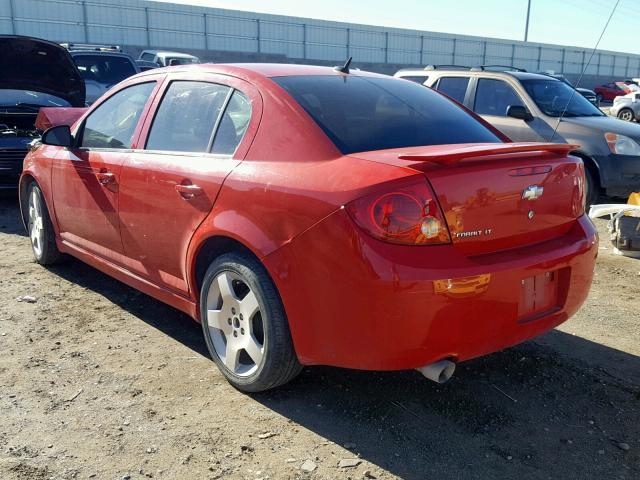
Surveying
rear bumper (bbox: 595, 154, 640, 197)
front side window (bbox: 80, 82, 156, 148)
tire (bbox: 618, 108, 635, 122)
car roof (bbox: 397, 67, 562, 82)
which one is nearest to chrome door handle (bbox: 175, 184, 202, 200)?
front side window (bbox: 80, 82, 156, 148)

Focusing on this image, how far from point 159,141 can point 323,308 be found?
1.71 metres

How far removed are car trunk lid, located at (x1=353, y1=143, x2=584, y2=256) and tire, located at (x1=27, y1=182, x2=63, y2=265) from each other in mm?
3314

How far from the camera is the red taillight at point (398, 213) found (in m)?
2.59

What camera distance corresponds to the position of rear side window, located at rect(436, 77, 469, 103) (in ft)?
29.2

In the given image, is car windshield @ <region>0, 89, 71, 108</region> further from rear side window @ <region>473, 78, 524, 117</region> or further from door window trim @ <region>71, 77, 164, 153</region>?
rear side window @ <region>473, 78, 524, 117</region>

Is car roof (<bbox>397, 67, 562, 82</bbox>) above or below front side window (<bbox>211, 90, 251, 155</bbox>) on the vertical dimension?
above

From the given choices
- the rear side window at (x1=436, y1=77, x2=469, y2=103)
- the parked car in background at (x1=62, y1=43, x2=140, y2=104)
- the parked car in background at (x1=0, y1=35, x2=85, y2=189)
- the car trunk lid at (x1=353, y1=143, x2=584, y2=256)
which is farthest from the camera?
the parked car in background at (x1=62, y1=43, x2=140, y2=104)

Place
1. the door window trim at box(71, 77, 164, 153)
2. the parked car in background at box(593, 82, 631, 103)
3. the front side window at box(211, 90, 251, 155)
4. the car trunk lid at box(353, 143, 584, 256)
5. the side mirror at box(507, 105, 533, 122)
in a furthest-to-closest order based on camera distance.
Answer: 1. the parked car in background at box(593, 82, 631, 103)
2. the side mirror at box(507, 105, 533, 122)
3. the door window trim at box(71, 77, 164, 153)
4. the front side window at box(211, 90, 251, 155)
5. the car trunk lid at box(353, 143, 584, 256)

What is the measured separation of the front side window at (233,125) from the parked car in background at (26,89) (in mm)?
4981

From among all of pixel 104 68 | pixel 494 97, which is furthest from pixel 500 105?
pixel 104 68

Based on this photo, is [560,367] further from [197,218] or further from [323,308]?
[197,218]

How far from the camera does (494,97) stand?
8.70 meters

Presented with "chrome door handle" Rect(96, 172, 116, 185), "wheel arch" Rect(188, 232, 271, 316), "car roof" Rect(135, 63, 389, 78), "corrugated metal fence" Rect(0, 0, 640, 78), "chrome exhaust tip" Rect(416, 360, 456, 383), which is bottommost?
"chrome exhaust tip" Rect(416, 360, 456, 383)

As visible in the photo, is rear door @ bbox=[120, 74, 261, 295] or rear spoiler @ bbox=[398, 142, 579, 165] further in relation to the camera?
rear door @ bbox=[120, 74, 261, 295]
